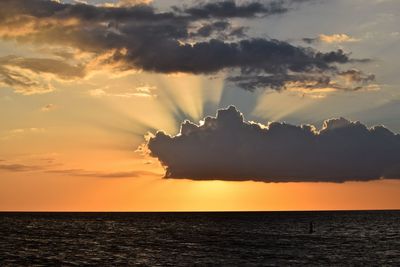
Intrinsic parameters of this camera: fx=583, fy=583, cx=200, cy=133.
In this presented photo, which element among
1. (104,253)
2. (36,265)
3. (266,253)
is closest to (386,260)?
(266,253)

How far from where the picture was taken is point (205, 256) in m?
84.0

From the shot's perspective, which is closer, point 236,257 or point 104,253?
point 236,257

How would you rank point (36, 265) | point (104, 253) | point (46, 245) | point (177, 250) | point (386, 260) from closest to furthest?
point (36, 265) < point (386, 260) < point (104, 253) < point (177, 250) < point (46, 245)

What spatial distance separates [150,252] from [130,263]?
15900 millimetres

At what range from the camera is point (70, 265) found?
72.4 meters

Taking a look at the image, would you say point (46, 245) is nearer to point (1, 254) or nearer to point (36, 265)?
point (1, 254)

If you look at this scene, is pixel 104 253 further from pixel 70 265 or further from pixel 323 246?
pixel 323 246

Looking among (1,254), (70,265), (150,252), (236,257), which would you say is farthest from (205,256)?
(1,254)

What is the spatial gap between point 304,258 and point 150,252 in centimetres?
2387

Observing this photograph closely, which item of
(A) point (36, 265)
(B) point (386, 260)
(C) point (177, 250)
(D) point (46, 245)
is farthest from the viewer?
(D) point (46, 245)

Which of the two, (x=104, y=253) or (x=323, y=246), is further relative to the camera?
(x=323, y=246)

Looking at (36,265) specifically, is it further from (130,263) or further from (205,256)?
(205,256)

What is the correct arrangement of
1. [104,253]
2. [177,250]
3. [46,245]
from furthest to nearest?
[46,245] < [177,250] < [104,253]

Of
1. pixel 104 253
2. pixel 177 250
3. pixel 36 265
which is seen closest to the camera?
pixel 36 265
